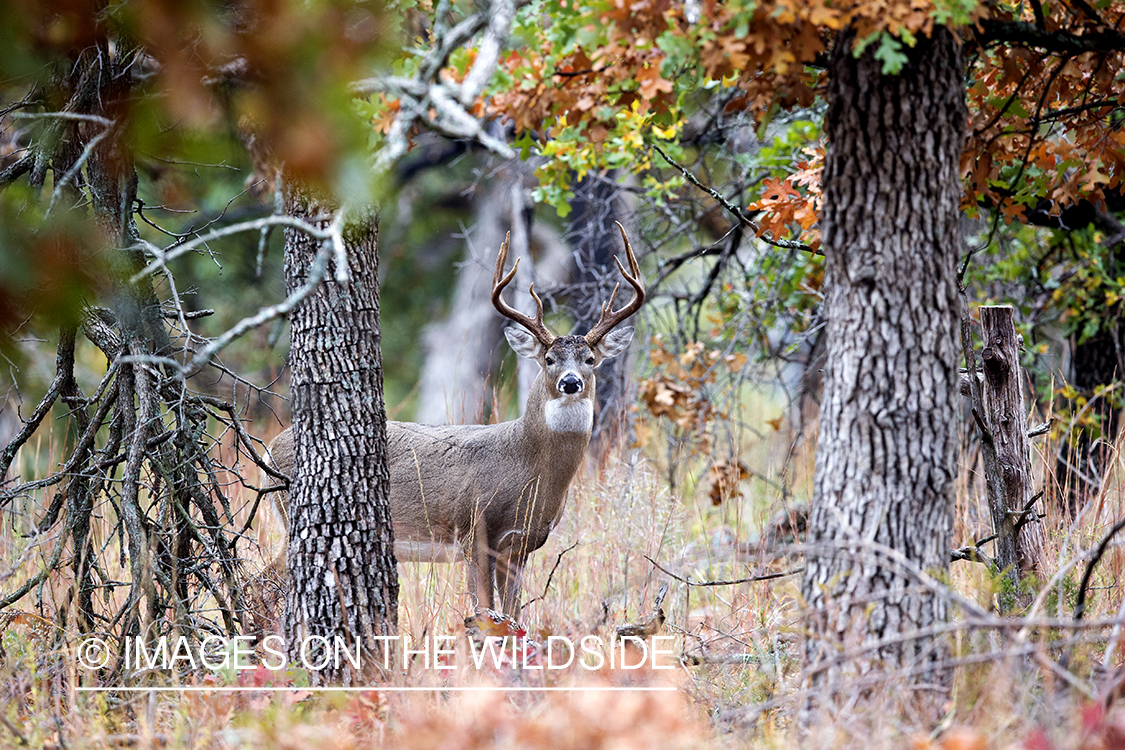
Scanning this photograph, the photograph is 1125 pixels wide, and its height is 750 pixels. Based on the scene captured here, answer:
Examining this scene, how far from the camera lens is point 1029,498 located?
14.2ft

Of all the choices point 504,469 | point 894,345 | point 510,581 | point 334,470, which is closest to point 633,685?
point 334,470

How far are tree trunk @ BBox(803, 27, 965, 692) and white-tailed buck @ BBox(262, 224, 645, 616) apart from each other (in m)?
2.47

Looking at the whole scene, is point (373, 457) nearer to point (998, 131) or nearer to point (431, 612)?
point (431, 612)

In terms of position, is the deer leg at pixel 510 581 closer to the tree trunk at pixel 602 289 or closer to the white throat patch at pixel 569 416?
the white throat patch at pixel 569 416

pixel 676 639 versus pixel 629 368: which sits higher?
pixel 629 368

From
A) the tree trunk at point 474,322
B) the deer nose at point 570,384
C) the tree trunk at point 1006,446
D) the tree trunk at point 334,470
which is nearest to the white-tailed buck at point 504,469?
the deer nose at point 570,384

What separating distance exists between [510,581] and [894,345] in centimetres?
304

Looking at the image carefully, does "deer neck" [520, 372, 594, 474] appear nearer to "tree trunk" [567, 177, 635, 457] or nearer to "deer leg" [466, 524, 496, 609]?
"deer leg" [466, 524, 496, 609]

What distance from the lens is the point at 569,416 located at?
5.75 metres

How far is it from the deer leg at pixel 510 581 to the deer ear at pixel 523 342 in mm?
1219

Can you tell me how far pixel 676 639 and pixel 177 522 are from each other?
2.23 m

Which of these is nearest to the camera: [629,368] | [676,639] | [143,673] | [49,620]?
[143,673]

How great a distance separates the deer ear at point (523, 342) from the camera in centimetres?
605

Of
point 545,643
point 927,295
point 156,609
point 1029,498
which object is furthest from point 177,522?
point 1029,498
